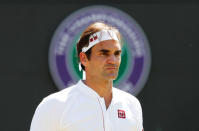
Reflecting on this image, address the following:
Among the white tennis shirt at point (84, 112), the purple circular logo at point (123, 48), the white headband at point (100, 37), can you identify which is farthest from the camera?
the purple circular logo at point (123, 48)

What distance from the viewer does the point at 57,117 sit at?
8.51 ft

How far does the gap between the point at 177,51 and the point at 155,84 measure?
0.45 metres

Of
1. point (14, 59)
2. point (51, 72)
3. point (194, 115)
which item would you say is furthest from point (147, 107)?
point (14, 59)

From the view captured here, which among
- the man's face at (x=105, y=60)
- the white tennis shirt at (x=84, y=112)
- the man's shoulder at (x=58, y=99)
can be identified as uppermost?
the man's face at (x=105, y=60)

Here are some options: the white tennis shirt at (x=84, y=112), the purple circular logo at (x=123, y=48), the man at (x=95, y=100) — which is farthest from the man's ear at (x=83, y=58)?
the purple circular logo at (x=123, y=48)

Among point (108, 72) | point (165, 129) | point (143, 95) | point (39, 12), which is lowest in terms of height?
point (165, 129)

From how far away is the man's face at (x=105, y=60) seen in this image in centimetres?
266

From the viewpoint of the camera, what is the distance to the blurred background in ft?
19.1

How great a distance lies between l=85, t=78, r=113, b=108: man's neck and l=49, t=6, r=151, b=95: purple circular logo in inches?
117

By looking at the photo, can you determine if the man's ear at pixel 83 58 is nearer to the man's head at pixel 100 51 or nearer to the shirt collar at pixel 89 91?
the man's head at pixel 100 51

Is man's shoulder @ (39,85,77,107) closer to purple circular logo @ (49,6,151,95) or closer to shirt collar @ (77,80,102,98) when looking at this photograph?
shirt collar @ (77,80,102,98)

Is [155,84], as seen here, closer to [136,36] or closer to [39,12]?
[136,36]

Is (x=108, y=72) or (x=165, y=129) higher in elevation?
(x=108, y=72)

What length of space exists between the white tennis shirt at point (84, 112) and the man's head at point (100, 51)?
13 centimetres
